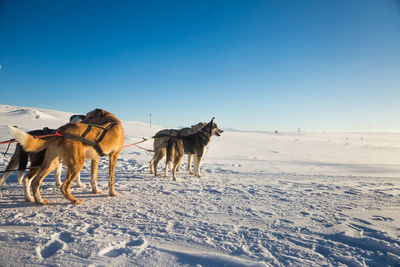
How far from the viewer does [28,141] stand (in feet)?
10.5

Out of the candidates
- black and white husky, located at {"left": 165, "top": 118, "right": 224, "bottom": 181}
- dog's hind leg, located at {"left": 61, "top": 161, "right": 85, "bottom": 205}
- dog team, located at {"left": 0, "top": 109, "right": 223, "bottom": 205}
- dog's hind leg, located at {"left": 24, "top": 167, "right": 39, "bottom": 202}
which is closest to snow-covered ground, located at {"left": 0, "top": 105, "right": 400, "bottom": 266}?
dog's hind leg, located at {"left": 24, "top": 167, "right": 39, "bottom": 202}

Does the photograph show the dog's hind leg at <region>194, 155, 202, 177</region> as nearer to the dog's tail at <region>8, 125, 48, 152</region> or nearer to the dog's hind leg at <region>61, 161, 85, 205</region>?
the dog's hind leg at <region>61, 161, 85, 205</region>

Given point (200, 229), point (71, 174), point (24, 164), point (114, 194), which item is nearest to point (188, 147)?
point (114, 194)

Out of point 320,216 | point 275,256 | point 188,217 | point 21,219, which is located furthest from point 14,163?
point 320,216

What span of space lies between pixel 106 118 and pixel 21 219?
2.36 metres

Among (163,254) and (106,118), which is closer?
(163,254)

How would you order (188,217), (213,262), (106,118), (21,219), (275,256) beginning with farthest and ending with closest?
(106,118), (188,217), (21,219), (275,256), (213,262)

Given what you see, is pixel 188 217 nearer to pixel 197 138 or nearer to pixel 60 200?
pixel 60 200

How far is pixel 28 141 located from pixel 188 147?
4.80m

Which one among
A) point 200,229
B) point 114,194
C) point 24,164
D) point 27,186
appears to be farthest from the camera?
point 114,194

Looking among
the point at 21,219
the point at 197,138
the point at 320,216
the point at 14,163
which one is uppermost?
the point at 197,138

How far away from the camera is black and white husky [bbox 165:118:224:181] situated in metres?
6.86

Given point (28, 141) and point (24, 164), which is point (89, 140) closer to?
point (28, 141)

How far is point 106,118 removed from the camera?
4.55m
